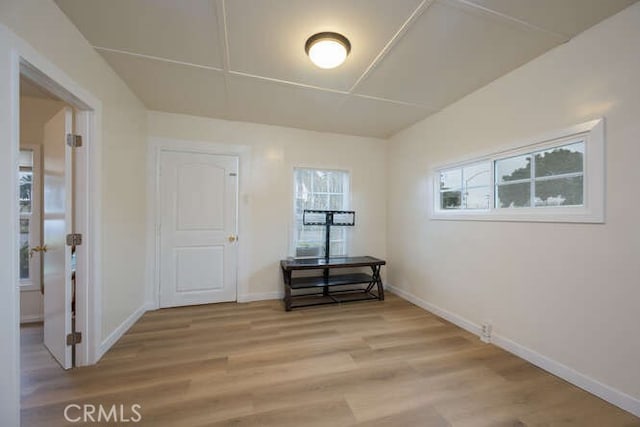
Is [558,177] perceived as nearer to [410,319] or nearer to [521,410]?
[521,410]

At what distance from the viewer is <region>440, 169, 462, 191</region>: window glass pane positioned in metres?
2.79

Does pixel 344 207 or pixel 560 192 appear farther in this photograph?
pixel 344 207

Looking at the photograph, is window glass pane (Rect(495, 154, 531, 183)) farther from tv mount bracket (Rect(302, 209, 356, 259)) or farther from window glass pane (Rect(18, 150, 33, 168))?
window glass pane (Rect(18, 150, 33, 168))

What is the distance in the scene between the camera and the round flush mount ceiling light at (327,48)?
1.70 metres

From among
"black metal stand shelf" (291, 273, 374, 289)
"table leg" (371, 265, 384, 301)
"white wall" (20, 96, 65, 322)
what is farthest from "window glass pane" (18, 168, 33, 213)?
"table leg" (371, 265, 384, 301)

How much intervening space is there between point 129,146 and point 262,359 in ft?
8.19

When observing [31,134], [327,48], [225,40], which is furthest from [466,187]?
[31,134]

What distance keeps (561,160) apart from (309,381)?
2.55 meters

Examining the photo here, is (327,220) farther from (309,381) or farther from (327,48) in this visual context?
(327,48)

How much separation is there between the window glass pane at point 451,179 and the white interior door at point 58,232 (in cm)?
364

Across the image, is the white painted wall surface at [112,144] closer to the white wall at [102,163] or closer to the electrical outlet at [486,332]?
the white wall at [102,163]

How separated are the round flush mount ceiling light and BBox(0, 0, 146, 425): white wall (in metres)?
1.60

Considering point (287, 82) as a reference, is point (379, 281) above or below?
below

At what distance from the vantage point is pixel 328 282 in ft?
10.8
